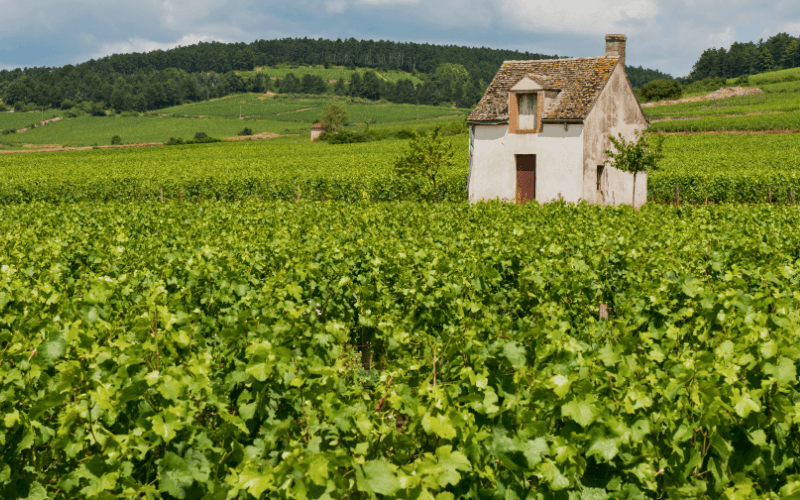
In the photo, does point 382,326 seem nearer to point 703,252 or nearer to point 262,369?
point 262,369

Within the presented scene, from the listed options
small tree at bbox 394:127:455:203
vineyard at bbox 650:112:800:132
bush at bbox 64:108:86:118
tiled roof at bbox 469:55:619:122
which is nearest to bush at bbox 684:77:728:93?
vineyard at bbox 650:112:800:132

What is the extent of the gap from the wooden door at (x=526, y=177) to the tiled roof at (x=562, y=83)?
6.57ft

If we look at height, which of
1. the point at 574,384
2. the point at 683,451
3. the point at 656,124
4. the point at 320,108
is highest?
the point at 320,108

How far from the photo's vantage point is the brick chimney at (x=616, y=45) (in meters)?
28.1

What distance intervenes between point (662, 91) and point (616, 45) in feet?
306

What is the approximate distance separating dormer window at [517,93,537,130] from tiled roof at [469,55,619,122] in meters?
0.63

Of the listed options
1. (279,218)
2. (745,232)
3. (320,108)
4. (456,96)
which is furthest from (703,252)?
(456,96)

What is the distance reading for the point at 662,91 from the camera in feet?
364

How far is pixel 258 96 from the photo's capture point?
585 feet

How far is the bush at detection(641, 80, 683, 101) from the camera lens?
11006 centimetres

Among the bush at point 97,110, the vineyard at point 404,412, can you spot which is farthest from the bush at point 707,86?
the bush at point 97,110

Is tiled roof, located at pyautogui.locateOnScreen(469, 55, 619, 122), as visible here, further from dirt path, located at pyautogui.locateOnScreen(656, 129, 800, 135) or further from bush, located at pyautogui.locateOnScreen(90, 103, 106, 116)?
bush, located at pyautogui.locateOnScreen(90, 103, 106, 116)

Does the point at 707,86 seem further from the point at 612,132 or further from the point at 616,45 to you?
the point at 612,132

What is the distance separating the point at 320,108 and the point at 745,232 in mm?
150443
